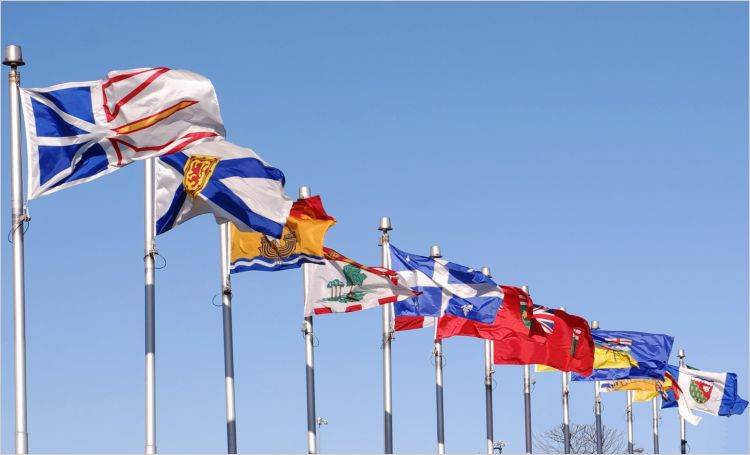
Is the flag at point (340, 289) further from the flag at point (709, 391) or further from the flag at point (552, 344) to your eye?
the flag at point (709, 391)

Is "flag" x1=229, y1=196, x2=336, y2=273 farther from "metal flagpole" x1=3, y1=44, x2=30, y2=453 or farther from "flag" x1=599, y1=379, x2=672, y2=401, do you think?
"flag" x1=599, y1=379, x2=672, y2=401

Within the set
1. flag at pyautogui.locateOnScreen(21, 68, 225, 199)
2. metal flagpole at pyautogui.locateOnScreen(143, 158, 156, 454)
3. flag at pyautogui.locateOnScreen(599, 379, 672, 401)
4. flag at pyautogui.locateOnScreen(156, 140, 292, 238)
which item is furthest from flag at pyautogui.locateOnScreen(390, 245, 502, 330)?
flag at pyautogui.locateOnScreen(599, 379, 672, 401)

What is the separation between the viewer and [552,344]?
53.9 m

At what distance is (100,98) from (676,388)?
146 ft

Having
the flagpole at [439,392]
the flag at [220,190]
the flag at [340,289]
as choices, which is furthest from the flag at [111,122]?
the flagpole at [439,392]

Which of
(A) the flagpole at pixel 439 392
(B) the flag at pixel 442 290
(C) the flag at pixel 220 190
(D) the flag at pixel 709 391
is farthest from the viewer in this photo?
(D) the flag at pixel 709 391

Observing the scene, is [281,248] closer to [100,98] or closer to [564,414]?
[100,98]

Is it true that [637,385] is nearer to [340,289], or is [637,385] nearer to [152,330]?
[340,289]

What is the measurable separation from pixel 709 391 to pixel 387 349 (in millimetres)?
28414

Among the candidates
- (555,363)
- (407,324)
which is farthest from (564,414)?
(407,324)

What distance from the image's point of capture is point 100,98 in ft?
99.3

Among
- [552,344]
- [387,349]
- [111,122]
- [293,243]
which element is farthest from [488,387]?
[111,122]

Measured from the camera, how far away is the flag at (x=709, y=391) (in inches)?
2778

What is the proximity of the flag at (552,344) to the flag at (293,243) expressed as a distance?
47.8 ft
